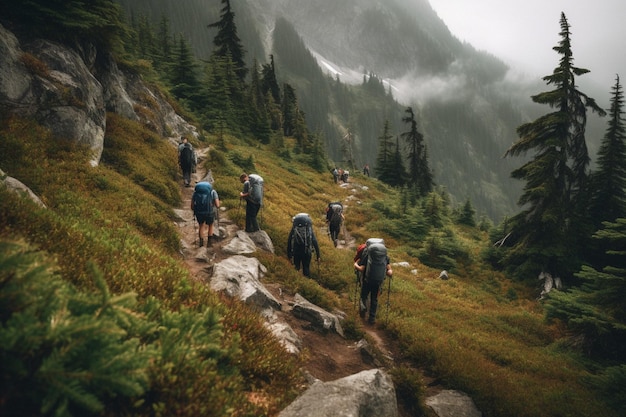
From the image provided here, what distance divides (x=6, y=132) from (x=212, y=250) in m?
6.57

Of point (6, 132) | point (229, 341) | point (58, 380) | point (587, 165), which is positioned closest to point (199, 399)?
point (229, 341)

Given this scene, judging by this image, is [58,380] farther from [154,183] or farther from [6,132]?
[154,183]

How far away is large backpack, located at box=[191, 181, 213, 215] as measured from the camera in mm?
10320

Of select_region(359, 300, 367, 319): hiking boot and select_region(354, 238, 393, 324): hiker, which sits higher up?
select_region(354, 238, 393, 324): hiker

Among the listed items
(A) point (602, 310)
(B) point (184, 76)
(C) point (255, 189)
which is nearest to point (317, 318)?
(C) point (255, 189)

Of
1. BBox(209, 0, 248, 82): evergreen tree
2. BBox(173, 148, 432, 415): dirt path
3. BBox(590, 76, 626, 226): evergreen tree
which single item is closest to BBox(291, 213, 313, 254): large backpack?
BBox(173, 148, 432, 415): dirt path

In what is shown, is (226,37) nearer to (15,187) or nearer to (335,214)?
(335,214)

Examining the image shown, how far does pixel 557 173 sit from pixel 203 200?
18432 millimetres

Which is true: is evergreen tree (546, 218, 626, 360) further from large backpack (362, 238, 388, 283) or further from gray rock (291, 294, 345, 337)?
gray rock (291, 294, 345, 337)

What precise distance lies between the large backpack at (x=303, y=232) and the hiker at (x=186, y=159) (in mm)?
8079

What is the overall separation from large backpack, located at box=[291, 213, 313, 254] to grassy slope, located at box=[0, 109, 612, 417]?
91cm

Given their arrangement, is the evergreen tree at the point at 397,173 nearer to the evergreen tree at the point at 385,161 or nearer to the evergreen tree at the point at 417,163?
the evergreen tree at the point at 385,161

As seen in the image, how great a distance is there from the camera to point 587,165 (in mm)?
17172

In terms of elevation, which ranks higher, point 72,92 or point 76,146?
point 72,92
